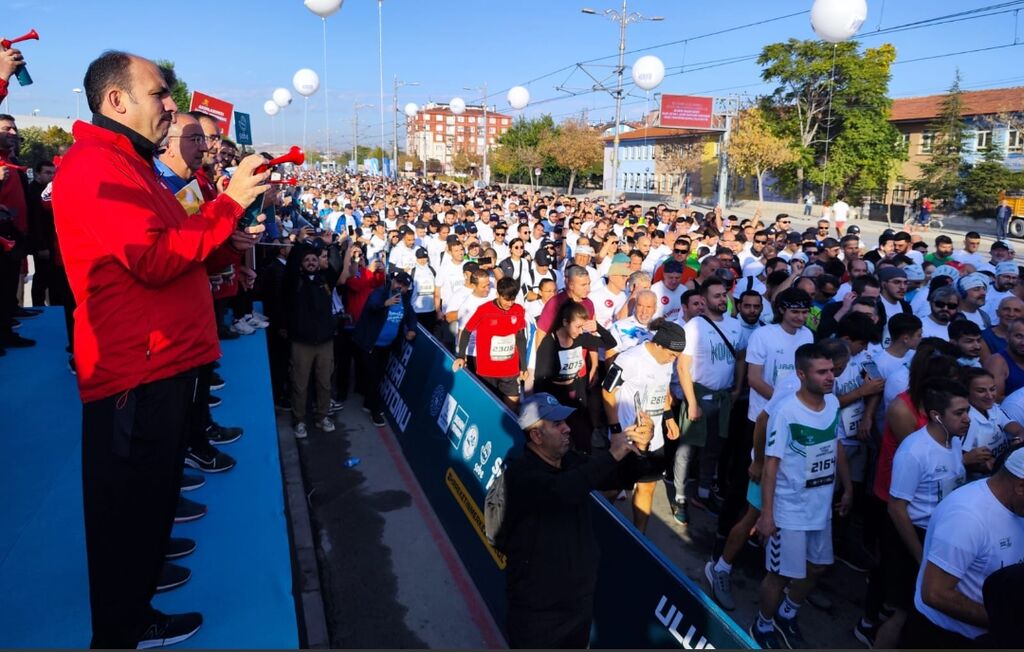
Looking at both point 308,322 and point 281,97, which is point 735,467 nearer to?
point 308,322

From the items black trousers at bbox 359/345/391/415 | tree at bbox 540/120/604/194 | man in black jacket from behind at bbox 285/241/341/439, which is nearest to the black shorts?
black trousers at bbox 359/345/391/415

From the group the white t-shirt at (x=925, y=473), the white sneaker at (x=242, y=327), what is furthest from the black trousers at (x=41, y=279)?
the white t-shirt at (x=925, y=473)

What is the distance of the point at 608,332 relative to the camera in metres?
6.18

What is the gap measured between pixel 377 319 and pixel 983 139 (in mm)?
45699

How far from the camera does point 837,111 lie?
143 ft

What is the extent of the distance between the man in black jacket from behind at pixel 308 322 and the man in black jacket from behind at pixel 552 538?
14.2 feet

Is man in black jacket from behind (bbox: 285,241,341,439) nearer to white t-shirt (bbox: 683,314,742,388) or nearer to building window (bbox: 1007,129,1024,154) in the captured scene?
white t-shirt (bbox: 683,314,742,388)

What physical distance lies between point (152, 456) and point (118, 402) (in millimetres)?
211

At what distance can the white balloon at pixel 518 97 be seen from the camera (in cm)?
2475

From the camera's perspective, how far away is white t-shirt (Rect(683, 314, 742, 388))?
551cm

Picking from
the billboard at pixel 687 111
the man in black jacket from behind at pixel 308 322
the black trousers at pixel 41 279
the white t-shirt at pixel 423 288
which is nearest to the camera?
the man in black jacket from behind at pixel 308 322

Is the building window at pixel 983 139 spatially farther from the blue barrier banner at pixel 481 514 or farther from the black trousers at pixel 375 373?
the blue barrier banner at pixel 481 514

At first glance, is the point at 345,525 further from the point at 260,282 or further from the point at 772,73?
the point at 772,73

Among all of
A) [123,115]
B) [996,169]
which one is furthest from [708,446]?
[996,169]
